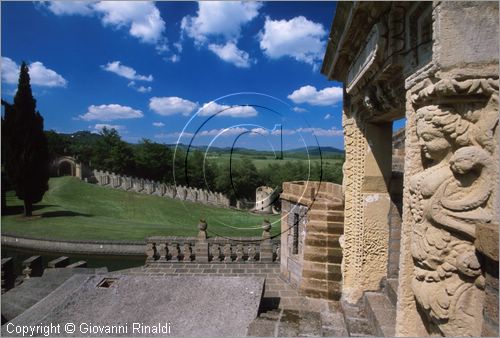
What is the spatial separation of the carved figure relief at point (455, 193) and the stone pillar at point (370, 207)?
219cm

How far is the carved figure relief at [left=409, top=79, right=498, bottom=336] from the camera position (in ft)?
5.74

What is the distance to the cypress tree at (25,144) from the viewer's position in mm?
25516

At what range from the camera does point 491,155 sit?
1749mm

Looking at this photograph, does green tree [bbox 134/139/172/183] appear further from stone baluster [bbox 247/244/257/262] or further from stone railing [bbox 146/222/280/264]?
stone baluster [bbox 247/244/257/262]

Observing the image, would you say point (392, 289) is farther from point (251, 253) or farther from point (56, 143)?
point (56, 143)

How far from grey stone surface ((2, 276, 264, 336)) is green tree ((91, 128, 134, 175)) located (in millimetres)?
50060

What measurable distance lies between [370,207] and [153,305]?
3.18 m

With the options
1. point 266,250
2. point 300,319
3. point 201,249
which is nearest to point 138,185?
point 201,249

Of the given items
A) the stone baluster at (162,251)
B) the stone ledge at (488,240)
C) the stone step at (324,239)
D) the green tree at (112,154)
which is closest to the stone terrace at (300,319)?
the stone step at (324,239)

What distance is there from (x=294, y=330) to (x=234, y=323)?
0.71 meters

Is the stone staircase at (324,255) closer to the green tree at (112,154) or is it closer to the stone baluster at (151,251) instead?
the stone baluster at (151,251)

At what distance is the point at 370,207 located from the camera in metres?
4.13

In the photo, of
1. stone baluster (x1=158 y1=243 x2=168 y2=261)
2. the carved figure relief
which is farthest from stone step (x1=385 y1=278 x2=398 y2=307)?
stone baluster (x1=158 y1=243 x2=168 y2=261)

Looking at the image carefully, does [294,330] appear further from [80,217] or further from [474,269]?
[80,217]
